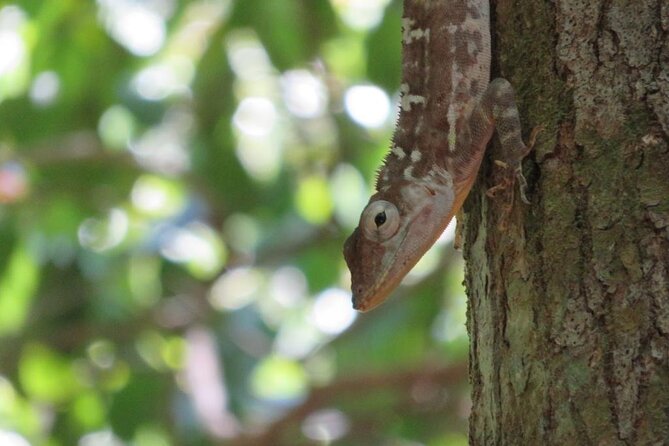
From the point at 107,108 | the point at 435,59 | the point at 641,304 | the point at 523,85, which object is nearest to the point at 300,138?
the point at 107,108

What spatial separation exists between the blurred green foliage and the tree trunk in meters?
3.66

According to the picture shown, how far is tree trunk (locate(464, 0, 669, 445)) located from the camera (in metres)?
2.43

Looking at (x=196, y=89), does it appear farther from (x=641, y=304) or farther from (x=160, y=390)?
(x=641, y=304)

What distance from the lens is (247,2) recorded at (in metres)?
6.16

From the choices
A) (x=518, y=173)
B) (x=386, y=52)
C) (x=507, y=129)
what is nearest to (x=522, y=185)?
(x=518, y=173)

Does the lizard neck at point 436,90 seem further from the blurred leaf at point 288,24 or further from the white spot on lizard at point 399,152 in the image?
the blurred leaf at point 288,24

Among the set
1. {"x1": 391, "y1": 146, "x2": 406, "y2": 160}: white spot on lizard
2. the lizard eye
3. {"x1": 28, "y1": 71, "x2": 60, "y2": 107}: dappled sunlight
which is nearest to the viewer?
the lizard eye

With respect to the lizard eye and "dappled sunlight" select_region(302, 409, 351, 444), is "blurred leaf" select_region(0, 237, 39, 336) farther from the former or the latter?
the lizard eye

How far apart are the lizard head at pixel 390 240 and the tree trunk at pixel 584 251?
762mm

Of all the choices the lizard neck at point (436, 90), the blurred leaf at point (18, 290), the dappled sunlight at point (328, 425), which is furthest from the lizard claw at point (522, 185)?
the blurred leaf at point (18, 290)

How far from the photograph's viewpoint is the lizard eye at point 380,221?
3.65m

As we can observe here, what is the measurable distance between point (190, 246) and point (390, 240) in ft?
13.9

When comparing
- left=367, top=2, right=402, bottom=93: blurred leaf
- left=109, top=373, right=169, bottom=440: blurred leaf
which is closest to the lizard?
left=367, top=2, right=402, bottom=93: blurred leaf

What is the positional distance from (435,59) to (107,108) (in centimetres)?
400
